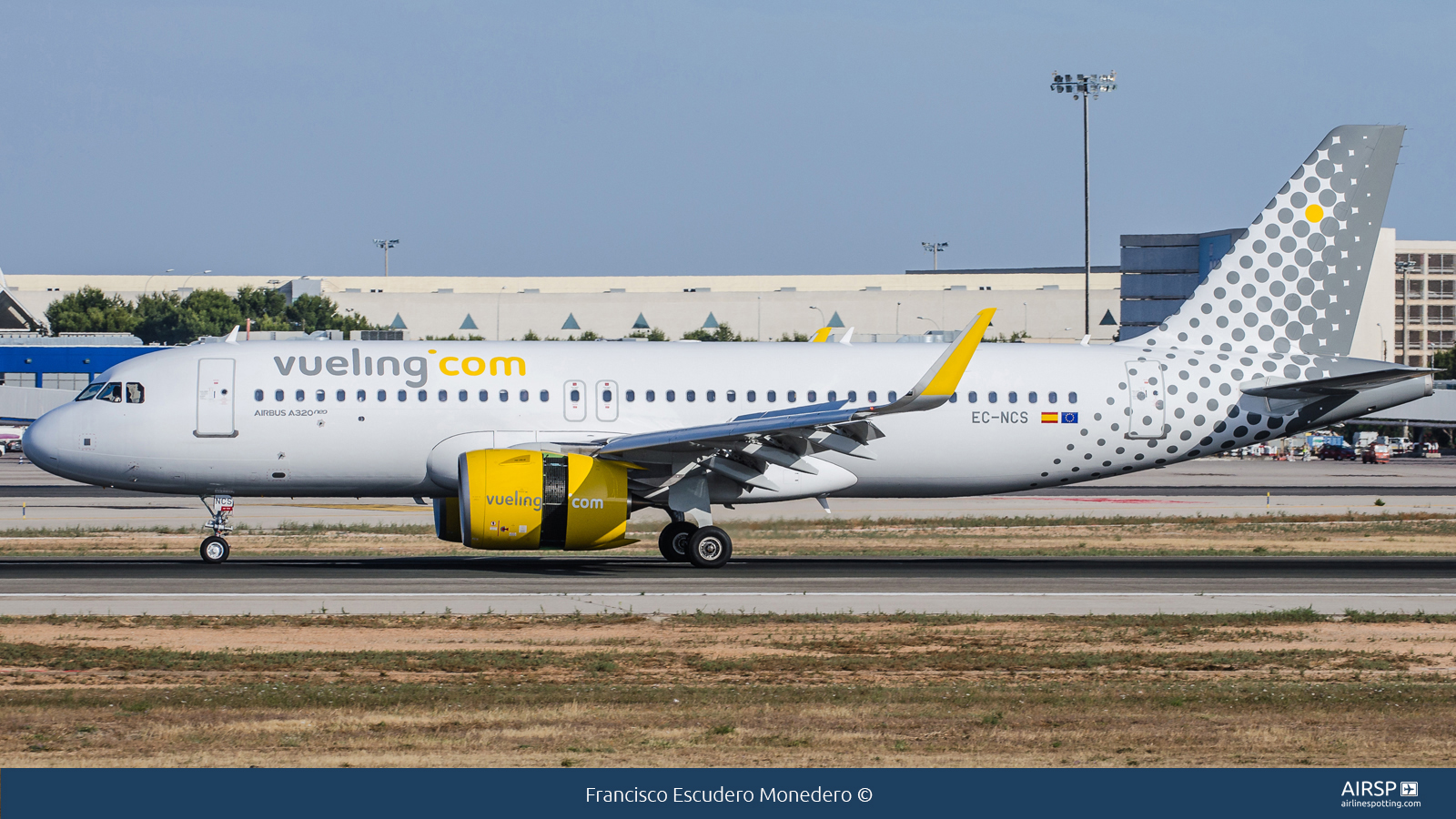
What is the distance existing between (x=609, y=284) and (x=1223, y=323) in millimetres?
122849

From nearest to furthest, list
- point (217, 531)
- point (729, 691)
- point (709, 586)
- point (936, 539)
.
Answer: point (729, 691) → point (709, 586) → point (217, 531) → point (936, 539)

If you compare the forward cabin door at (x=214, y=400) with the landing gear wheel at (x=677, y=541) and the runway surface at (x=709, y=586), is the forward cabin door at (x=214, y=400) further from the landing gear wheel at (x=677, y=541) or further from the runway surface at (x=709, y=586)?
the landing gear wheel at (x=677, y=541)

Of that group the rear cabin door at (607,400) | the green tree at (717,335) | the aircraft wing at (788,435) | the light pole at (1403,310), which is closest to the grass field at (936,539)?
the rear cabin door at (607,400)

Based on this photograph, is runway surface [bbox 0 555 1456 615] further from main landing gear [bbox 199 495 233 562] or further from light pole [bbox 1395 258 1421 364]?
light pole [bbox 1395 258 1421 364]

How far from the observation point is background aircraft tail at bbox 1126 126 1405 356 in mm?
31125

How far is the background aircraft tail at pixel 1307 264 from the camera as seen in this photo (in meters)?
31.1

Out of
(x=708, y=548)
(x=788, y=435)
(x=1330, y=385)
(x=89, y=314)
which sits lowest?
(x=708, y=548)

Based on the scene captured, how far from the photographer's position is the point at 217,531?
2781cm

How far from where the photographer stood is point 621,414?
28156 millimetres

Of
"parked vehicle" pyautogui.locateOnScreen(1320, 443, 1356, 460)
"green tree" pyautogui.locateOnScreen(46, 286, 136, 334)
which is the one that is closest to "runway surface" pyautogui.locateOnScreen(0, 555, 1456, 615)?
"parked vehicle" pyautogui.locateOnScreen(1320, 443, 1356, 460)

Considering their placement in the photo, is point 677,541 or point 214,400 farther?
point 677,541

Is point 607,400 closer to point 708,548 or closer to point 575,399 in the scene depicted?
point 575,399

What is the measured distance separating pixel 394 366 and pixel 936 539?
14576 mm

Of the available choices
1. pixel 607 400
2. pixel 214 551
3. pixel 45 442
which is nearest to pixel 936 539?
pixel 607 400
